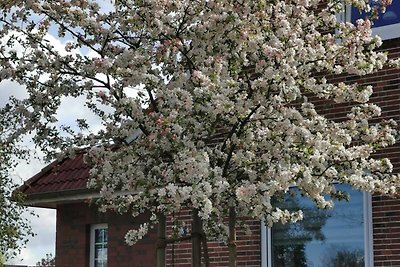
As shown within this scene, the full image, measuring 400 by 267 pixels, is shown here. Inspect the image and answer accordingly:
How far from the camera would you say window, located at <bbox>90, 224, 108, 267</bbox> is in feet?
49.3

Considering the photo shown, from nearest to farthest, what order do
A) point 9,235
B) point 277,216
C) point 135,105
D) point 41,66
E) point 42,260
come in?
point 277,216 < point 135,105 < point 41,66 < point 9,235 < point 42,260

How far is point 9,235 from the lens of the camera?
688 inches

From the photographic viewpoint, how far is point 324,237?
1070 cm

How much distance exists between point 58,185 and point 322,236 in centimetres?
533

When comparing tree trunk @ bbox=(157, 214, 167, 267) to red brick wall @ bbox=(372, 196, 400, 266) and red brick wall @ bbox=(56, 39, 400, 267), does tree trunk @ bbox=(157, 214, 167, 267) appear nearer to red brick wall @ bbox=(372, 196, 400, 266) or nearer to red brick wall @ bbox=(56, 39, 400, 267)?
red brick wall @ bbox=(56, 39, 400, 267)

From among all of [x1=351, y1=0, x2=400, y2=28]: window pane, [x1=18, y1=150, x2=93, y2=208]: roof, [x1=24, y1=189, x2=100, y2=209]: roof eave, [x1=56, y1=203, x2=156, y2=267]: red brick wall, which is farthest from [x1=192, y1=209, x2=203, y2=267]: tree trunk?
[x1=56, y1=203, x2=156, y2=267]: red brick wall

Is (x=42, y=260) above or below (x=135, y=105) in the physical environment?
below

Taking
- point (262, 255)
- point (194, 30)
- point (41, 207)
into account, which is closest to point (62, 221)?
point (41, 207)

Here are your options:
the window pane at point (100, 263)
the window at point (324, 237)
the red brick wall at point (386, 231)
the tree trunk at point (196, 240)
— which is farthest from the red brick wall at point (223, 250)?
the window pane at point (100, 263)

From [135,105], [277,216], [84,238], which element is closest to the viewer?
[277,216]

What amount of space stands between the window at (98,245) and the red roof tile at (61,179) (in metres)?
1.22

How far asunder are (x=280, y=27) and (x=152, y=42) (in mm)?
1540

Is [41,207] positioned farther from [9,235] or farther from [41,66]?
[41,66]

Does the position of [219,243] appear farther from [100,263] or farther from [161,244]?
[100,263]
